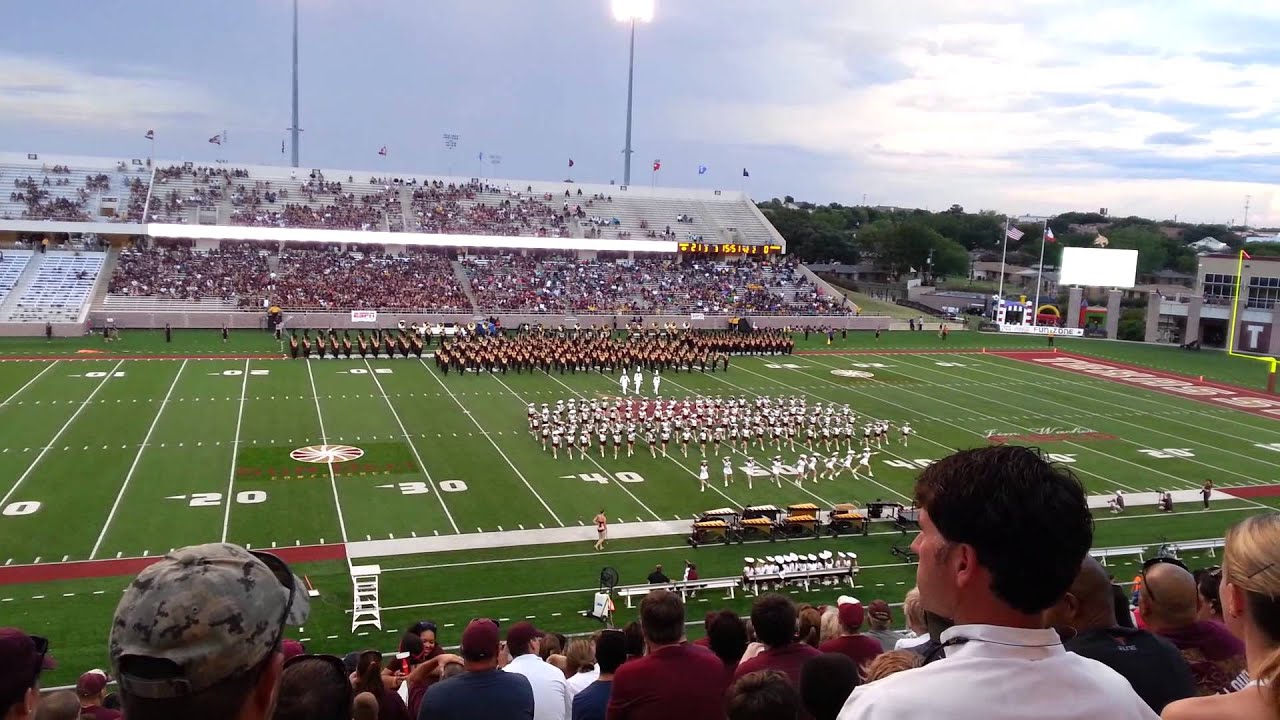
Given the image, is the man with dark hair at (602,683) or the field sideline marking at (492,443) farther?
the field sideline marking at (492,443)

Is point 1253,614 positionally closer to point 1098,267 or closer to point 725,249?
point 1098,267

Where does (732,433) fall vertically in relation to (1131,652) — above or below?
below

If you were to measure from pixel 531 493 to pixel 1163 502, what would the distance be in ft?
40.6

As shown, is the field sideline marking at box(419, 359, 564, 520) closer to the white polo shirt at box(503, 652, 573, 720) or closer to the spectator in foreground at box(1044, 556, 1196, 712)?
the white polo shirt at box(503, 652, 573, 720)

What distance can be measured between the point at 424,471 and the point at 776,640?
1648 centimetres

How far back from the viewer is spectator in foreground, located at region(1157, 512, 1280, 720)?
2.19 metres

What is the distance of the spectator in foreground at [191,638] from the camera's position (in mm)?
1845

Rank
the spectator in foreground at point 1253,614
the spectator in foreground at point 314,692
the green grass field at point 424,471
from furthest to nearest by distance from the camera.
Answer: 1. the green grass field at point 424,471
2. the spectator in foreground at point 314,692
3. the spectator in foreground at point 1253,614

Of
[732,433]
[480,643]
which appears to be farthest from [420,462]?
[480,643]

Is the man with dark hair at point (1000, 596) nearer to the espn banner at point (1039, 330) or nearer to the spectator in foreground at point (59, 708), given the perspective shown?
the spectator in foreground at point (59, 708)

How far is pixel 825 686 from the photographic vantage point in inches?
128

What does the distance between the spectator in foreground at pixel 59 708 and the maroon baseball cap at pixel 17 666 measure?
1309 mm

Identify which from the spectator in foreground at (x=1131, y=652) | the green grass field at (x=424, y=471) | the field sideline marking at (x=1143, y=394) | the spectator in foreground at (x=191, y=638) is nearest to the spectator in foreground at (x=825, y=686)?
the spectator in foreground at (x=1131, y=652)

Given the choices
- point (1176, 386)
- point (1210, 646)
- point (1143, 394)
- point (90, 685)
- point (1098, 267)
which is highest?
point (1098, 267)
